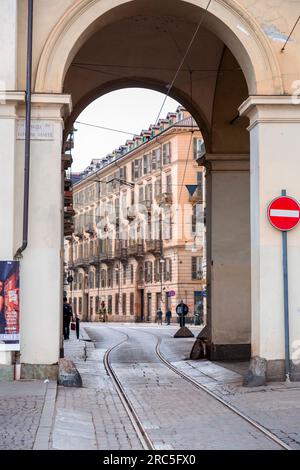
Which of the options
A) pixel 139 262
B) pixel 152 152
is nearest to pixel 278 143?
pixel 152 152

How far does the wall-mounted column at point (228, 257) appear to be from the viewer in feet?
68.7

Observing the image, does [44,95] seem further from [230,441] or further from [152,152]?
[152,152]

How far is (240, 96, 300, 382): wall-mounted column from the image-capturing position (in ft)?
49.2

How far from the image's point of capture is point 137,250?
254ft

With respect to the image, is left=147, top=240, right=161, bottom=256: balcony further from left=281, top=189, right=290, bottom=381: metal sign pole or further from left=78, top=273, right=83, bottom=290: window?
left=281, top=189, right=290, bottom=381: metal sign pole

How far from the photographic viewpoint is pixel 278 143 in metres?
15.4

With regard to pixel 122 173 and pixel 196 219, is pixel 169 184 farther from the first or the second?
pixel 122 173

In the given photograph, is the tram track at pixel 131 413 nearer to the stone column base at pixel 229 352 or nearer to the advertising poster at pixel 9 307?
the advertising poster at pixel 9 307

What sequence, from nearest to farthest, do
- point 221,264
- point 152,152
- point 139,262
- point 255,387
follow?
point 255,387, point 221,264, point 152,152, point 139,262

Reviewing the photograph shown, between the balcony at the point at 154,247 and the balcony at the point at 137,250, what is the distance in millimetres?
1522

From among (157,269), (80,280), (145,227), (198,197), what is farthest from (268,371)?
(80,280)

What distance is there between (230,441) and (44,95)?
778cm

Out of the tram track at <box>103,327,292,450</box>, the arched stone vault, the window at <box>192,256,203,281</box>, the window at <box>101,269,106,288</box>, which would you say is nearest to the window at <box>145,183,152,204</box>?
the window at <box>192,256,203,281</box>

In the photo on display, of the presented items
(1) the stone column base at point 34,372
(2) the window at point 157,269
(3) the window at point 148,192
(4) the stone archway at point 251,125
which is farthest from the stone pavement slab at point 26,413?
(3) the window at point 148,192
